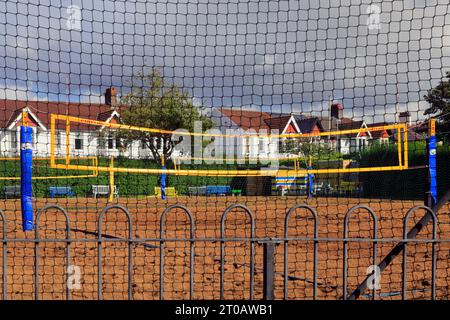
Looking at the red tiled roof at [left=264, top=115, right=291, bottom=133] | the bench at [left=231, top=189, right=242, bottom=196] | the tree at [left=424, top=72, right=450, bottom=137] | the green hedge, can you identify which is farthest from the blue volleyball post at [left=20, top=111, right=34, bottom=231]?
the bench at [left=231, top=189, right=242, bottom=196]

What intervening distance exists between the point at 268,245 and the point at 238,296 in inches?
49.2

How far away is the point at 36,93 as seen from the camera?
19.1 feet

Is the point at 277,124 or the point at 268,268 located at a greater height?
the point at 277,124

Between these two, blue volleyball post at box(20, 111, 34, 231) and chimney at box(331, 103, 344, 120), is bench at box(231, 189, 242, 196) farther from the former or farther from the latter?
blue volleyball post at box(20, 111, 34, 231)

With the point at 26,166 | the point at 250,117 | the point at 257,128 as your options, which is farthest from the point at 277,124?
the point at 257,128

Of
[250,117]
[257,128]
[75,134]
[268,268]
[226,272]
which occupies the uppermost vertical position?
[257,128]

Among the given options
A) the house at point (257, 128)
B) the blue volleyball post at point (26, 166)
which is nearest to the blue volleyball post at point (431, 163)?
the house at point (257, 128)

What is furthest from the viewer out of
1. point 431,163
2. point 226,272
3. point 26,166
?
point 431,163

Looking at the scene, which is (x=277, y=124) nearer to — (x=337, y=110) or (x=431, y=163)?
(x=337, y=110)

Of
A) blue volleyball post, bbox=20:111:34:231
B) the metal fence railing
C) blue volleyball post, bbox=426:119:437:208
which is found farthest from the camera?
blue volleyball post, bbox=426:119:437:208

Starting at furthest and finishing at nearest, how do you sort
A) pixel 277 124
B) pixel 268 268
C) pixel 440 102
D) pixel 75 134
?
1. pixel 75 134
2. pixel 277 124
3. pixel 440 102
4. pixel 268 268

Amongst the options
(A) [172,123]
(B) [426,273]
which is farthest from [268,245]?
(A) [172,123]

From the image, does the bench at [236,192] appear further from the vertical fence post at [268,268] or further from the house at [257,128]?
the vertical fence post at [268,268]

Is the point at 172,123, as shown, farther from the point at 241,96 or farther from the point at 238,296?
the point at 238,296
